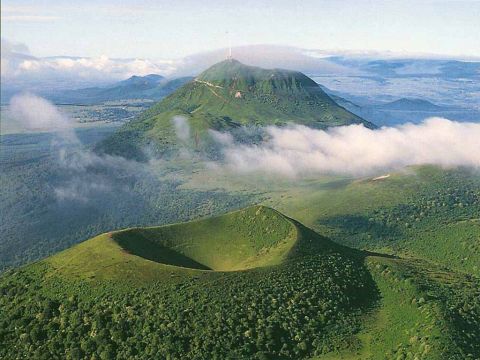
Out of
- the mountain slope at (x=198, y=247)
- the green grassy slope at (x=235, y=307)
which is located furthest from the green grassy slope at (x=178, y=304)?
the mountain slope at (x=198, y=247)

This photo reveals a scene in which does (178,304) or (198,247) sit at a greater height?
(178,304)

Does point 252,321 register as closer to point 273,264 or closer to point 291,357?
point 291,357

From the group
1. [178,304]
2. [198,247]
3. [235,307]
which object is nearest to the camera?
[178,304]

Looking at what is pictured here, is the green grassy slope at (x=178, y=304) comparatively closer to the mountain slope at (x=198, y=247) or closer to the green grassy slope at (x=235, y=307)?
the green grassy slope at (x=235, y=307)

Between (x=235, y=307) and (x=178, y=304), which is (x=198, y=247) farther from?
(x=235, y=307)

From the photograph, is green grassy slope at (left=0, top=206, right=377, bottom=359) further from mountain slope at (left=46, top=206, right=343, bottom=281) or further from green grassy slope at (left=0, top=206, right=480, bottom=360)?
mountain slope at (left=46, top=206, right=343, bottom=281)

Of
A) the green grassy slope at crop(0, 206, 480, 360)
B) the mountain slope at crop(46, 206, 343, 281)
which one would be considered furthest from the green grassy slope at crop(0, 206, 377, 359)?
Result: the mountain slope at crop(46, 206, 343, 281)

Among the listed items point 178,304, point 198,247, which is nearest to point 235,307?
point 178,304

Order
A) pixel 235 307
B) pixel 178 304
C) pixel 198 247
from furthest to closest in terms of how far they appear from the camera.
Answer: pixel 198 247 → pixel 235 307 → pixel 178 304

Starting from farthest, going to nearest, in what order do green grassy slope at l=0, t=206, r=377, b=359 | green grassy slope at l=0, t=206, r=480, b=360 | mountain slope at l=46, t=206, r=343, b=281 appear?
mountain slope at l=46, t=206, r=343, b=281 → green grassy slope at l=0, t=206, r=480, b=360 → green grassy slope at l=0, t=206, r=377, b=359

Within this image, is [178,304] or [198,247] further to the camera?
[198,247]

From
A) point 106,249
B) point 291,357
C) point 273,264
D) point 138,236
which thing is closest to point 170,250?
point 138,236
